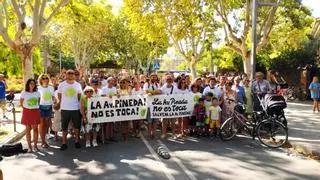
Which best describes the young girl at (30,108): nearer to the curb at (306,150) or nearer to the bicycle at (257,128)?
the bicycle at (257,128)

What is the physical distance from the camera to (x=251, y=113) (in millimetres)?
13023

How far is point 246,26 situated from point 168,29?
819 cm

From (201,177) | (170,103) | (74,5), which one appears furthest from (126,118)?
(74,5)

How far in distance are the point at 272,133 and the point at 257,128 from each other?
0.39 metres

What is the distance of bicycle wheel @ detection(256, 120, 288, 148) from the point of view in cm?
1085

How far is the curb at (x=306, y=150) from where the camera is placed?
9.73 m

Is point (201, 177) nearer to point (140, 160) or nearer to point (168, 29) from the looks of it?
point (140, 160)

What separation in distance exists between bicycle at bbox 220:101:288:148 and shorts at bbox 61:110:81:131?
3.81 m

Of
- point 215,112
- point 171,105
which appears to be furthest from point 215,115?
point 171,105

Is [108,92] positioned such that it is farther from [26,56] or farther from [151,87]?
[26,56]

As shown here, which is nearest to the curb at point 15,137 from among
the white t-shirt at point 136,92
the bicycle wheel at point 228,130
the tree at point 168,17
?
the white t-shirt at point 136,92

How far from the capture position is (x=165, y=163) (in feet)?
29.3

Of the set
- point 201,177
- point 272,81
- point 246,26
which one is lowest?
point 201,177

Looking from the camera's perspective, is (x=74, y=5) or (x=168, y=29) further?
(x=168, y=29)
